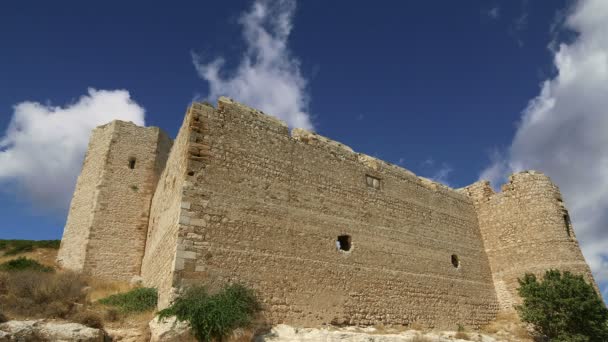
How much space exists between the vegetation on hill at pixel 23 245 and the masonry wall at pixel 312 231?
52.8 ft

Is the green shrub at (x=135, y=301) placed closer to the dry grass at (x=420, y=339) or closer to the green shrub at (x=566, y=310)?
the dry grass at (x=420, y=339)

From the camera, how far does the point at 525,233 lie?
15500 mm

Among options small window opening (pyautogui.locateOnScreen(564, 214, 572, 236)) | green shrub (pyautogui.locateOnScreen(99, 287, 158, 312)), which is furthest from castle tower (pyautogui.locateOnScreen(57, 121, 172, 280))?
small window opening (pyautogui.locateOnScreen(564, 214, 572, 236))

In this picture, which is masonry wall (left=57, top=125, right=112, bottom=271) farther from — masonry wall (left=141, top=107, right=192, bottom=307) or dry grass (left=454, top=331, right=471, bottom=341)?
dry grass (left=454, top=331, right=471, bottom=341)

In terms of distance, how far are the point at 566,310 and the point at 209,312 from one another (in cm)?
998

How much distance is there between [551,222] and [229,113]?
11.7 m

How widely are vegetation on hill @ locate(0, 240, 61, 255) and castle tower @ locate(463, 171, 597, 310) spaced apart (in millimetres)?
20209

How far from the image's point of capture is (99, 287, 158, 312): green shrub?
967 centimetres

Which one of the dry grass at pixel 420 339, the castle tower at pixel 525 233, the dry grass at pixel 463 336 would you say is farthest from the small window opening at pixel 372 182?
the castle tower at pixel 525 233

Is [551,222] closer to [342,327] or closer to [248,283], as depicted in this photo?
[342,327]

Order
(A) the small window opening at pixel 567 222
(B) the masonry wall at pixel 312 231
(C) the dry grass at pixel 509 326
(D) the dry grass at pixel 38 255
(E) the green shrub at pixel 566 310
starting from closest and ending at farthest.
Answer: (B) the masonry wall at pixel 312 231 < (E) the green shrub at pixel 566 310 < (C) the dry grass at pixel 509 326 < (A) the small window opening at pixel 567 222 < (D) the dry grass at pixel 38 255

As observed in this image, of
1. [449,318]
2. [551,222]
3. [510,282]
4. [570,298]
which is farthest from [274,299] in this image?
[551,222]

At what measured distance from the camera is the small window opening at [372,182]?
13.3m

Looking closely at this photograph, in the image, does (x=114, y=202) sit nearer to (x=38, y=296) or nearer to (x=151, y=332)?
(x=38, y=296)
